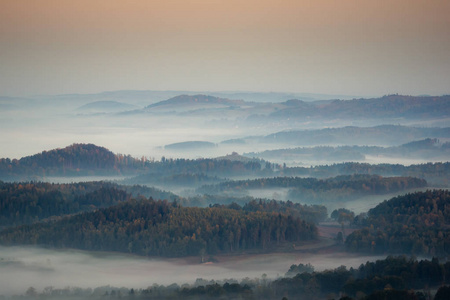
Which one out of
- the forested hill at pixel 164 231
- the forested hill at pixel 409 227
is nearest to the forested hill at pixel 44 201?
the forested hill at pixel 164 231

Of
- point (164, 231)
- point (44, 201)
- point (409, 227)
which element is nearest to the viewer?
point (409, 227)

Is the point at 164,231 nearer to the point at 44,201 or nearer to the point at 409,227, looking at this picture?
the point at 44,201

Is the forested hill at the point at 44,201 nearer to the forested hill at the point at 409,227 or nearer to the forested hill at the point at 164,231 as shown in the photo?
the forested hill at the point at 164,231

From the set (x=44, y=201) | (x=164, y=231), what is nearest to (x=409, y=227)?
(x=164, y=231)

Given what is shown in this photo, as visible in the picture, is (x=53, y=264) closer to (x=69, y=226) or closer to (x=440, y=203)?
(x=69, y=226)

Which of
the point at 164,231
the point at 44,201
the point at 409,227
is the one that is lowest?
the point at 409,227

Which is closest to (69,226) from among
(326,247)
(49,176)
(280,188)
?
(326,247)
